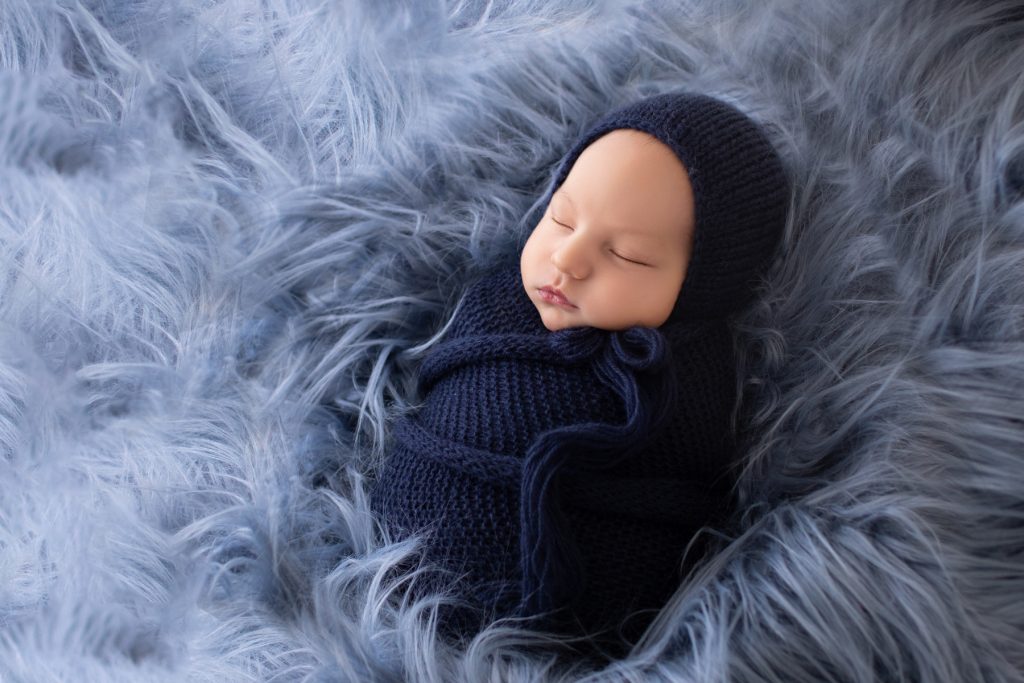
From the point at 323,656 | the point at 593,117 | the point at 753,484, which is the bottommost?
the point at 323,656

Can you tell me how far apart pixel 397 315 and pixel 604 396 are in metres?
0.22

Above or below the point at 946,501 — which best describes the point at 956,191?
above

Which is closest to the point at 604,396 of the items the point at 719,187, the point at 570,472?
the point at 570,472

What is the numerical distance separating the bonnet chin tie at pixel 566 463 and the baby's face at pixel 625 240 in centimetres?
4

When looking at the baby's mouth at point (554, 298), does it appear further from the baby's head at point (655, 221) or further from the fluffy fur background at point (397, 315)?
the fluffy fur background at point (397, 315)

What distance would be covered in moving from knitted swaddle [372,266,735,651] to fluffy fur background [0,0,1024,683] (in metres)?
0.04


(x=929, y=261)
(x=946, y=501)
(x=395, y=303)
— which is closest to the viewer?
(x=946, y=501)

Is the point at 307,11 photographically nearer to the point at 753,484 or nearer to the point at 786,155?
the point at 786,155

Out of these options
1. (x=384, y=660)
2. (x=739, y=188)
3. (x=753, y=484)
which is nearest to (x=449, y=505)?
(x=384, y=660)

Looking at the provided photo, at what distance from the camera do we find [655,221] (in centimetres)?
74

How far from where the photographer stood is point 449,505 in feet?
2.38

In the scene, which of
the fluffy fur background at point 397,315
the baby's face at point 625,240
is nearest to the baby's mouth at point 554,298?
the baby's face at point 625,240

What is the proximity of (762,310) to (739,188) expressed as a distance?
0.11m

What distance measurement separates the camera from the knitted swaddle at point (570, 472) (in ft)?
2.27
